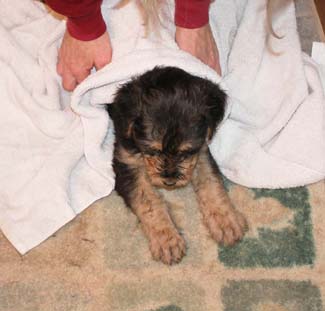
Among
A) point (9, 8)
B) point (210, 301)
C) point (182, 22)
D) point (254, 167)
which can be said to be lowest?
point (210, 301)

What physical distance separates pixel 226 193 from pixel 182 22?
606 mm

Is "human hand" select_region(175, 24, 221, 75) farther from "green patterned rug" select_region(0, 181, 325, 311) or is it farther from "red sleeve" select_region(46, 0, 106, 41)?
"green patterned rug" select_region(0, 181, 325, 311)

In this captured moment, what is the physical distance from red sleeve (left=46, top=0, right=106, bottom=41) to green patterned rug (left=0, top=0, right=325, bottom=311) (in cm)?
57

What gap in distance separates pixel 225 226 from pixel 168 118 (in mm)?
463

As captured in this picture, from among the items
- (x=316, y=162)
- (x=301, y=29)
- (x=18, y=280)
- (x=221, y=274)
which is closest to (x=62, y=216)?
(x=18, y=280)

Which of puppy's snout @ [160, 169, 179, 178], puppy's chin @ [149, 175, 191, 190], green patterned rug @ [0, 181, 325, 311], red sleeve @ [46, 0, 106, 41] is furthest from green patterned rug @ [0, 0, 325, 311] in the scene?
red sleeve @ [46, 0, 106, 41]

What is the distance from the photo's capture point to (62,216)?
2006 mm

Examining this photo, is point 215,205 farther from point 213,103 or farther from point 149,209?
point 213,103

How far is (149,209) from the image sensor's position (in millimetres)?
1983

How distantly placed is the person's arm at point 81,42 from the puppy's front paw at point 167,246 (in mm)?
596

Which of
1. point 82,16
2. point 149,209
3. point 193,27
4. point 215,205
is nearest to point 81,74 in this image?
point 82,16

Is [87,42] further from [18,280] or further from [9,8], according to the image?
[18,280]

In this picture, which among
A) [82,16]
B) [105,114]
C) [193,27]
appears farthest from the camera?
[105,114]

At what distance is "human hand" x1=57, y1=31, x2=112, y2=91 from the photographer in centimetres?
195
